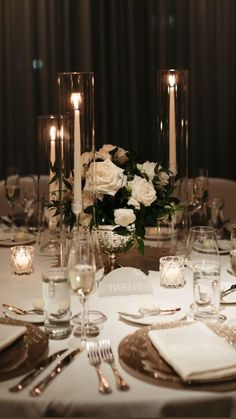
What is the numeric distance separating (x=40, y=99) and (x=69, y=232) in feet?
8.66

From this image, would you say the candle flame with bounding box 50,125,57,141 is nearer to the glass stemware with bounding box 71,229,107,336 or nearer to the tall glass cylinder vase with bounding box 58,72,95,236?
the tall glass cylinder vase with bounding box 58,72,95,236

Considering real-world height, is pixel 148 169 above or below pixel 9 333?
above

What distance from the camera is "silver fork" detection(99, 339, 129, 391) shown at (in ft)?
4.04

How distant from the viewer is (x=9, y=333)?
1.43 meters

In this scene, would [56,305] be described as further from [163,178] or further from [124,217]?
[163,178]

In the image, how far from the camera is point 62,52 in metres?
4.42

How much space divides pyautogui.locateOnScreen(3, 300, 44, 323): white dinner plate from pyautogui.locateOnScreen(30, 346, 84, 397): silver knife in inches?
7.9

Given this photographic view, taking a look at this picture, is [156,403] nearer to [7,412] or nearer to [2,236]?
[7,412]

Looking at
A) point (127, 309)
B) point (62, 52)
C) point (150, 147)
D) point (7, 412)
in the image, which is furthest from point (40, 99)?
point (7, 412)

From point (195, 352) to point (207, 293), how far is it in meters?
0.30

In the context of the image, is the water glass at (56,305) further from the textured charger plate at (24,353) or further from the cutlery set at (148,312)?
the cutlery set at (148,312)

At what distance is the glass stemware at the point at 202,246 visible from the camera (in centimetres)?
169

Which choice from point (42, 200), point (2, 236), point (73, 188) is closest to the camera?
point (73, 188)

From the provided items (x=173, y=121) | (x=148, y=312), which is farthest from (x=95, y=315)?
(x=173, y=121)
